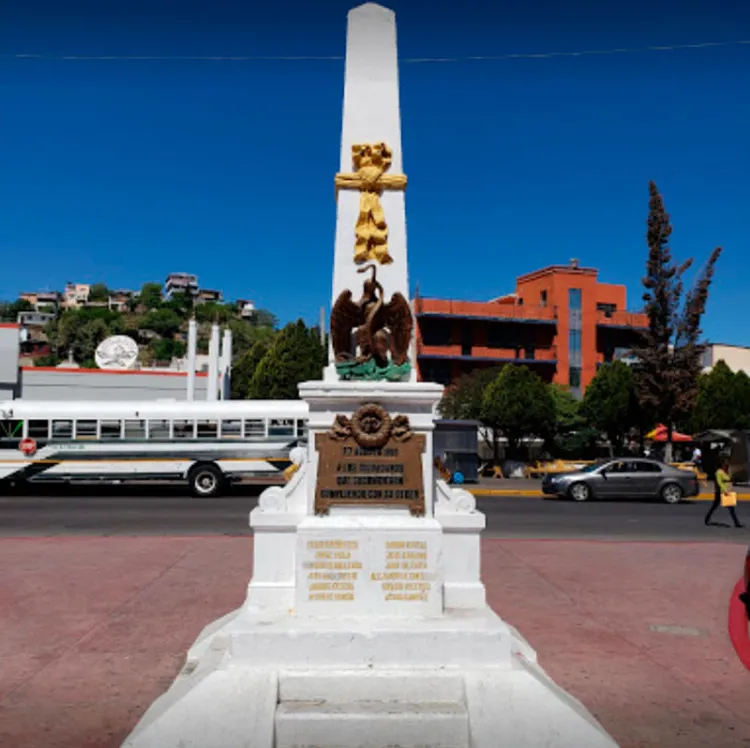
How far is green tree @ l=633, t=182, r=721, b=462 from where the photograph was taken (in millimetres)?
34156

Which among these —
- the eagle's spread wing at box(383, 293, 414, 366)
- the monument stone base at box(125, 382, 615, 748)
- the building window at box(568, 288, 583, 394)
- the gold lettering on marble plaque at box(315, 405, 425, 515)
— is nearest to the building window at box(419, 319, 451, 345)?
the building window at box(568, 288, 583, 394)

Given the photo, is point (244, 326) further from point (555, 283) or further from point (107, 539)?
point (107, 539)

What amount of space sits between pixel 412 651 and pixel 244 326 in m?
93.7

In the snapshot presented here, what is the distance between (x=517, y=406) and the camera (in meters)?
32.4

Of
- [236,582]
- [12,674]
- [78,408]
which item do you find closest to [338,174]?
[12,674]

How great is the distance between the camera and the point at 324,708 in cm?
505

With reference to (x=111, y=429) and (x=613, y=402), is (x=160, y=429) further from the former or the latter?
(x=613, y=402)

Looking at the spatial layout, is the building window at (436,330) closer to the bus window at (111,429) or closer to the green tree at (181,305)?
the bus window at (111,429)

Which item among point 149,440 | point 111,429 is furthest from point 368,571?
point 111,429

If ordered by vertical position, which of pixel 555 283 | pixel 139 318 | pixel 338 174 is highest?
pixel 139 318

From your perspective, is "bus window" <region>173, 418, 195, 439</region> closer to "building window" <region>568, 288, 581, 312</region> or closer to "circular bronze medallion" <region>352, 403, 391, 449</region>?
"circular bronze medallion" <region>352, 403, 391, 449</region>

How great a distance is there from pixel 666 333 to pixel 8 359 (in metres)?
29.6

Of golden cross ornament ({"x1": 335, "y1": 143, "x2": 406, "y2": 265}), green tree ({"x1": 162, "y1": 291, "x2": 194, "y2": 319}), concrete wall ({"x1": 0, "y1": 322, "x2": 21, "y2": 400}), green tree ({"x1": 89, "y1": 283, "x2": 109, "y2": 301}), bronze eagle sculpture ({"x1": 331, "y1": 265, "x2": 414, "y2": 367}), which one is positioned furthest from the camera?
green tree ({"x1": 89, "y1": 283, "x2": 109, "y2": 301})

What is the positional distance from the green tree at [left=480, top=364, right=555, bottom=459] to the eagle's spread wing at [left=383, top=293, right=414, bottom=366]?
1035 inches
